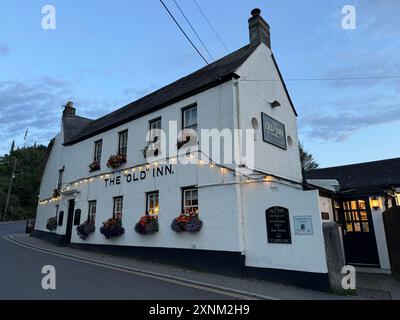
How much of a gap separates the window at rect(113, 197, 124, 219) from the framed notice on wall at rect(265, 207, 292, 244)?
288 inches

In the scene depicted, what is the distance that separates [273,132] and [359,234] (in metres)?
5.14

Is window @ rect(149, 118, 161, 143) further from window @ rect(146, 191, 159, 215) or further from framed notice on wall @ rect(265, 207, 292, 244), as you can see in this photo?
framed notice on wall @ rect(265, 207, 292, 244)

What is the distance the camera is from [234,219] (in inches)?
358

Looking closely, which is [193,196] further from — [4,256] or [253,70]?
[4,256]

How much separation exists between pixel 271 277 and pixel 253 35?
34.0 feet

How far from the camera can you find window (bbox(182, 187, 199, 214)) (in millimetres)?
10402

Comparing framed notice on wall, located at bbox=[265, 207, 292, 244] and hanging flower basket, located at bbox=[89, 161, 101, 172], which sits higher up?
hanging flower basket, located at bbox=[89, 161, 101, 172]

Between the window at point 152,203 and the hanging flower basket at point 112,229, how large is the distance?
1781 millimetres

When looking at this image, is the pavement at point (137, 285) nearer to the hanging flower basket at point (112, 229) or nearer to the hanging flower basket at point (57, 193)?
the hanging flower basket at point (112, 229)

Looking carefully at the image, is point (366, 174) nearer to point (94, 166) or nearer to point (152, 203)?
point (152, 203)

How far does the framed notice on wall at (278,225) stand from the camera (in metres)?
8.11

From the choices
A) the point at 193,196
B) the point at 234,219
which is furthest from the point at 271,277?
the point at 193,196

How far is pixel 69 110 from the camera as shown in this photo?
22312 mm

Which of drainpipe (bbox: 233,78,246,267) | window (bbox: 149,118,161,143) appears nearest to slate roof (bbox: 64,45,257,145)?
window (bbox: 149,118,161,143)
